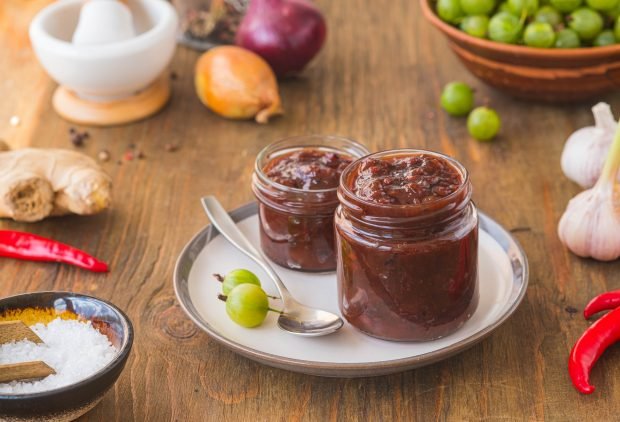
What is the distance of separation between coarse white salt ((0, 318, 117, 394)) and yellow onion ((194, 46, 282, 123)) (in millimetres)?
1225

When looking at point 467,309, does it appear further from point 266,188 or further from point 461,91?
point 461,91

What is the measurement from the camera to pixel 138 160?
2.51 meters

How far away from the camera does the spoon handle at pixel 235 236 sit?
178cm

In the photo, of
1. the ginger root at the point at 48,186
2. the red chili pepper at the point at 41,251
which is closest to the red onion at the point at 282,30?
the ginger root at the point at 48,186

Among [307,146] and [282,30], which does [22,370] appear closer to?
[307,146]

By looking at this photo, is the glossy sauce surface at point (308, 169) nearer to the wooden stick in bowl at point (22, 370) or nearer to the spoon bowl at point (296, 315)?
the spoon bowl at point (296, 315)

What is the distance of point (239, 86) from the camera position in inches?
104

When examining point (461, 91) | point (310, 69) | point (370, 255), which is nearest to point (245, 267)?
point (370, 255)

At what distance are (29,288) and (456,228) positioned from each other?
0.99 metres

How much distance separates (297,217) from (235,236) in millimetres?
194

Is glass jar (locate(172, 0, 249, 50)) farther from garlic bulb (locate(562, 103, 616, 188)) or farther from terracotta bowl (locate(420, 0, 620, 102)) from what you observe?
garlic bulb (locate(562, 103, 616, 188))

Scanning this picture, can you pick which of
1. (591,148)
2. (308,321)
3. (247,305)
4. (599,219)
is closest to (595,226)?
(599,219)

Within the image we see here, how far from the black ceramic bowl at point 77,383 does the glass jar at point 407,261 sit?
417 millimetres

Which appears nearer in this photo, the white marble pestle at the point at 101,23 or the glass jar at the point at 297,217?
the glass jar at the point at 297,217
